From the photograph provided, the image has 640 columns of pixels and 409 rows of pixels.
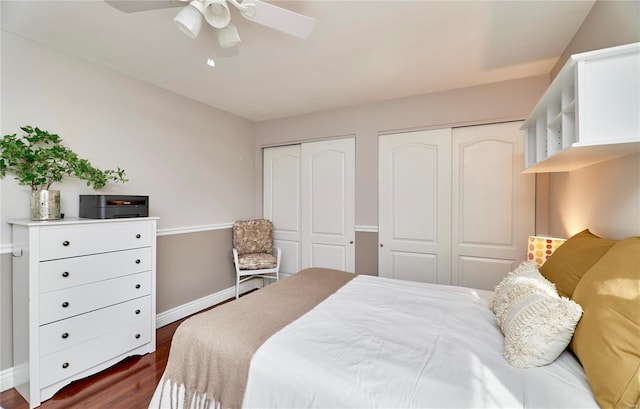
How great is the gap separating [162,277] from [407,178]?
9.10 feet

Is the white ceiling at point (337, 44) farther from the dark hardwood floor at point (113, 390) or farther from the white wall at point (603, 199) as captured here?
the dark hardwood floor at point (113, 390)

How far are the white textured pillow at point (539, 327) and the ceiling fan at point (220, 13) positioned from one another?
1.62 meters

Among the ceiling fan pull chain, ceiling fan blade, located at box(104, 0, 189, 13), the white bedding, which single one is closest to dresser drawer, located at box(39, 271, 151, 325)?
the white bedding

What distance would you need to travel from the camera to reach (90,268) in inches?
76.0

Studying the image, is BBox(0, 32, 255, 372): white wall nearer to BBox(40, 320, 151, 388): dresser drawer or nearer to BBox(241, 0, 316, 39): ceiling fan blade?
BBox(40, 320, 151, 388): dresser drawer

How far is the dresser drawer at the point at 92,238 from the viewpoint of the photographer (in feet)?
5.74

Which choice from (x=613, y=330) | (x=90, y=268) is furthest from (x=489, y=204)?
(x=90, y=268)

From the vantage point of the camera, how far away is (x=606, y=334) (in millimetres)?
828

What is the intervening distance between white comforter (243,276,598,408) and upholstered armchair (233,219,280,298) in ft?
6.41

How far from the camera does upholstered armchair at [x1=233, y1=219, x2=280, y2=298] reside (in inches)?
129

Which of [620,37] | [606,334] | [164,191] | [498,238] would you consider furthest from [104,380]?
[620,37]

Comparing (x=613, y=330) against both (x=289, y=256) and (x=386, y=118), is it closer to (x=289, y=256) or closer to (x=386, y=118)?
(x=386, y=118)

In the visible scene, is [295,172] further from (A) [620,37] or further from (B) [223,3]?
(A) [620,37]

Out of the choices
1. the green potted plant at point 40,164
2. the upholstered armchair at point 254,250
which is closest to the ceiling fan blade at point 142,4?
the green potted plant at point 40,164
